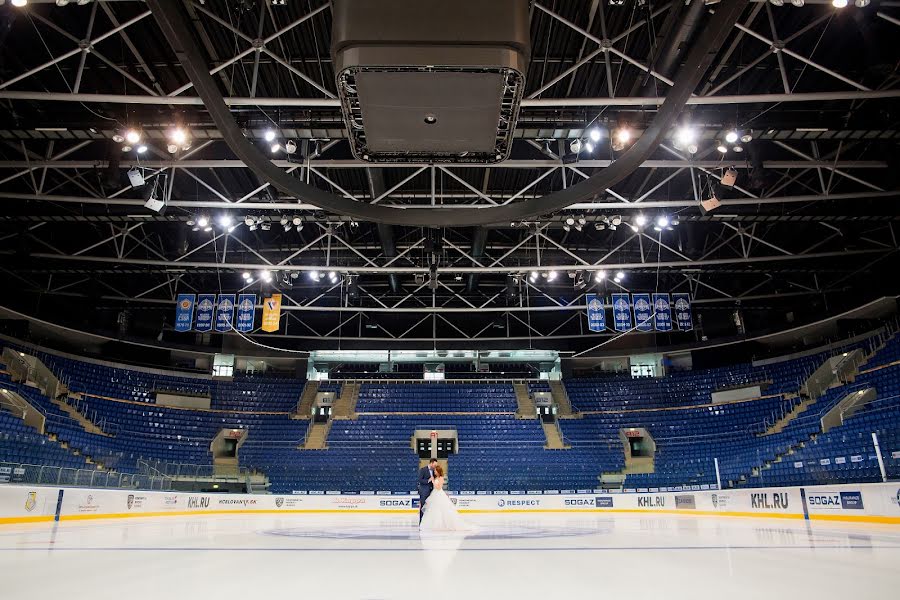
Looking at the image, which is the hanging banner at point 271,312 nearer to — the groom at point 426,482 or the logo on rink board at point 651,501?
the groom at point 426,482

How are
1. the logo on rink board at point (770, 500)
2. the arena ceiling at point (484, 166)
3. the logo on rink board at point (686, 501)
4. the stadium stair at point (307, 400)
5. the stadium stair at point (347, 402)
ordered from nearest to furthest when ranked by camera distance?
1. the arena ceiling at point (484, 166)
2. the logo on rink board at point (770, 500)
3. the logo on rink board at point (686, 501)
4. the stadium stair at point (307, 400)
5. the stadium stair at point (347, 402)

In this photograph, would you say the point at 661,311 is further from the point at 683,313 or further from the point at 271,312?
the point at 271,312

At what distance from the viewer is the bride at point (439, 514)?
9109 mm

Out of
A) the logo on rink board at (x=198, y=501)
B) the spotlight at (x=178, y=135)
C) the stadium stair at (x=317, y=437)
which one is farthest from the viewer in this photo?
the stadium stair at (x=317, y=437)

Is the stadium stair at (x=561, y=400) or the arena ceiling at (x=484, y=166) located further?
the stadium stair at (x=561, y=400)

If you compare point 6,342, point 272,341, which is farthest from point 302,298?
point 6,342

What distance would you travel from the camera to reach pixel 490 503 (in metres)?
19.8

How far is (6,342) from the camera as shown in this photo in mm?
21000

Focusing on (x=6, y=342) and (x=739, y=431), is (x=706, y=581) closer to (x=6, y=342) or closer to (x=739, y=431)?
(x=739, y=431)

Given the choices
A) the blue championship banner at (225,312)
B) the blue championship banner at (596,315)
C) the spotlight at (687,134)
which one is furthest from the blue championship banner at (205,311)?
the spotlight at (687,134)

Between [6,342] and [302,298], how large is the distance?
11.6 m

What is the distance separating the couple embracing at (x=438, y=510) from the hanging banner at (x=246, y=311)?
11.0 metres

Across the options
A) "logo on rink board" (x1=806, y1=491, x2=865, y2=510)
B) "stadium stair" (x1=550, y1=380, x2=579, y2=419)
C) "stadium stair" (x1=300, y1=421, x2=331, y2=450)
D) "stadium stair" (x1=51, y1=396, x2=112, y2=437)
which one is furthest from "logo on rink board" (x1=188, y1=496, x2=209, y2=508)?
"stadium stair" (x1=550, y1=380, x2=579, y2=419)

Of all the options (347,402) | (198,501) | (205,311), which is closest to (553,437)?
(347,402)
